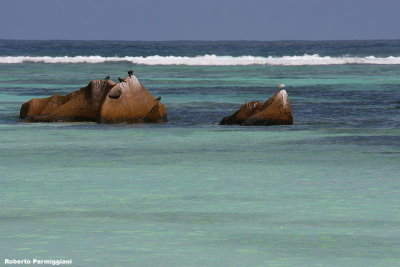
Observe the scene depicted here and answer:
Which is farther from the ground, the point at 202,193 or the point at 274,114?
the point at 202,193

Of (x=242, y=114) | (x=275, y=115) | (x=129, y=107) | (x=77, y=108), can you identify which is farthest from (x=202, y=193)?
(x=77, y=108)

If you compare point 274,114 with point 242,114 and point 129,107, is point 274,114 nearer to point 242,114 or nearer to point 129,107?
point 242,114

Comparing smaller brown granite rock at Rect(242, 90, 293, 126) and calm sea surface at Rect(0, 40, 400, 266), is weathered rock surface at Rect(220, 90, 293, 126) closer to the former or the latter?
smaller brown granite rock at Rect(242, 90, 293, 126)

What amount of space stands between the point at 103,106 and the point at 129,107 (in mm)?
515

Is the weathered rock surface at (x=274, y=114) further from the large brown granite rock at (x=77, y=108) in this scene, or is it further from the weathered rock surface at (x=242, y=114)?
the large brown granite rock at (x=77, y=108)

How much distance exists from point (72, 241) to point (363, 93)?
2354cm

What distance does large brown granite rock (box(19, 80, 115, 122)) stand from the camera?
63.7 ft

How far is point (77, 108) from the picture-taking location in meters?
19.5

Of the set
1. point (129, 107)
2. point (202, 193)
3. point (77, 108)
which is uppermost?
point (202, 193)

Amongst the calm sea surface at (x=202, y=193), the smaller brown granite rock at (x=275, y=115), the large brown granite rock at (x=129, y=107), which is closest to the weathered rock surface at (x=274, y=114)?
the smaller brown granite rock at (x=275, y=115)

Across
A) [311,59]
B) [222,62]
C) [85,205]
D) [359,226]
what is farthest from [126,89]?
[311,59]

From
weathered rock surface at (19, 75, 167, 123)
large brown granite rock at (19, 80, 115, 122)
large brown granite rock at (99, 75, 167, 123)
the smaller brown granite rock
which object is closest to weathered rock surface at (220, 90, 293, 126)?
the smaller brown granite rock

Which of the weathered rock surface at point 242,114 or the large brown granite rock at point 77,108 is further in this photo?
the large brown granite rock at point 77,108

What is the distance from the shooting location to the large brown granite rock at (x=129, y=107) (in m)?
18.7
